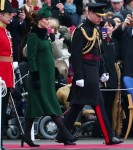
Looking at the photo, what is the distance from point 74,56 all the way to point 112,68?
2.91m

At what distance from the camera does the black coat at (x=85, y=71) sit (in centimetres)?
1330

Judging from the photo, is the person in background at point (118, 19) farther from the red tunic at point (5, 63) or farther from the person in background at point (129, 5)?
the red tunic at point (5, 63)

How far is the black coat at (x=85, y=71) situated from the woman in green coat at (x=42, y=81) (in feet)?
1.19

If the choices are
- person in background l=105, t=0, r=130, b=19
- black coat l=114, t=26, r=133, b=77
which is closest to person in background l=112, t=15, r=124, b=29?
black coat l=114, t=26, r=133, b=77

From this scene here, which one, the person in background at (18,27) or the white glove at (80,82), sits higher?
the person in background at (18,27)

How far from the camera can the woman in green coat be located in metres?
13.2

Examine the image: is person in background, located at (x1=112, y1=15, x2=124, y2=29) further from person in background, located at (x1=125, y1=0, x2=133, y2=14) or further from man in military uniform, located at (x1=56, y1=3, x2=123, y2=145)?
man in military uniform, located at (x1=56, y1=3, x2=123, y2=145)

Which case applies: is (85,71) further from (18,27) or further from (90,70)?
(18,27)

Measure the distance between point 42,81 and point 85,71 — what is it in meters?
0.70

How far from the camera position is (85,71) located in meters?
13.4

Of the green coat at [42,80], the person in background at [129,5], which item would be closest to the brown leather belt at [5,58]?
the green coat at [42,80]

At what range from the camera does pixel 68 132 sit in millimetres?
13320

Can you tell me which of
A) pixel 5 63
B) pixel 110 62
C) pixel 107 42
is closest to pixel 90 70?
pixel 5 63

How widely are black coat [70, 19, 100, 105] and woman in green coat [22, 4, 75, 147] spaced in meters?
0.36
